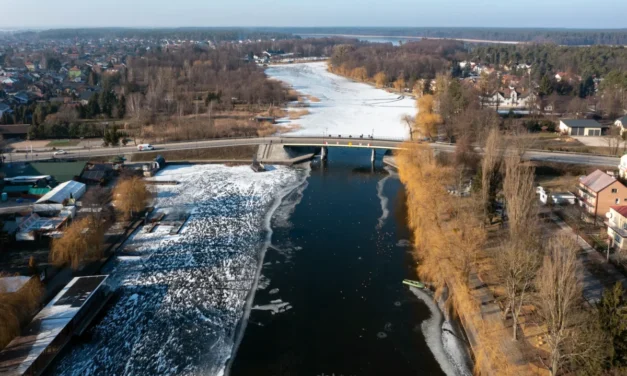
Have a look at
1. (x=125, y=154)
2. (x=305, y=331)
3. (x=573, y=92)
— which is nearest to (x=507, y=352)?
(x=305, y=331)

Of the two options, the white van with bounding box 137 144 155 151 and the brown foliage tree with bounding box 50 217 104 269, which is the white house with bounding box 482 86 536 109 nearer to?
the white van with bounding box 137 144 155 151

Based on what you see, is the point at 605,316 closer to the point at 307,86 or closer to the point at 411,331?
the point at 411,331

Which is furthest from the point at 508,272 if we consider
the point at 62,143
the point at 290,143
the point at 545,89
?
the point at 545,89

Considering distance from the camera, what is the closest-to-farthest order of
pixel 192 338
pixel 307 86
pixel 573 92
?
pixel 192 338 < pixel 573 92 < pixel 307 86

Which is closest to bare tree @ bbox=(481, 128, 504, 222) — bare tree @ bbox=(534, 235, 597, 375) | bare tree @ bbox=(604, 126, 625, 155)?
bare tree @ bbox=(534, 235, 597, 375)

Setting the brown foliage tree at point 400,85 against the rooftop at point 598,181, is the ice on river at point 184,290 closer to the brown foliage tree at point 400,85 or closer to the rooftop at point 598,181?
the rooftop at point 598,181

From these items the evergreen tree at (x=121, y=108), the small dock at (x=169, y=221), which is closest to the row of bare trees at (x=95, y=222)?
the small dock at (x=169, y=221)

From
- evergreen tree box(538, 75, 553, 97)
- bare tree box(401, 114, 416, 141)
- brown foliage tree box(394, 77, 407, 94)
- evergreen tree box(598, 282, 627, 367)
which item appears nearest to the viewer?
evergreen tree box(598, 282, 627, 367)

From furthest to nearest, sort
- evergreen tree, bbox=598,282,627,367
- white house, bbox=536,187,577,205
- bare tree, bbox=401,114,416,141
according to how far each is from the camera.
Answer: bare tree, bbox=401,114,416,141 → white house, bbox=536,187,577,205 → evergreen tree, bbox=598,282,627,367
